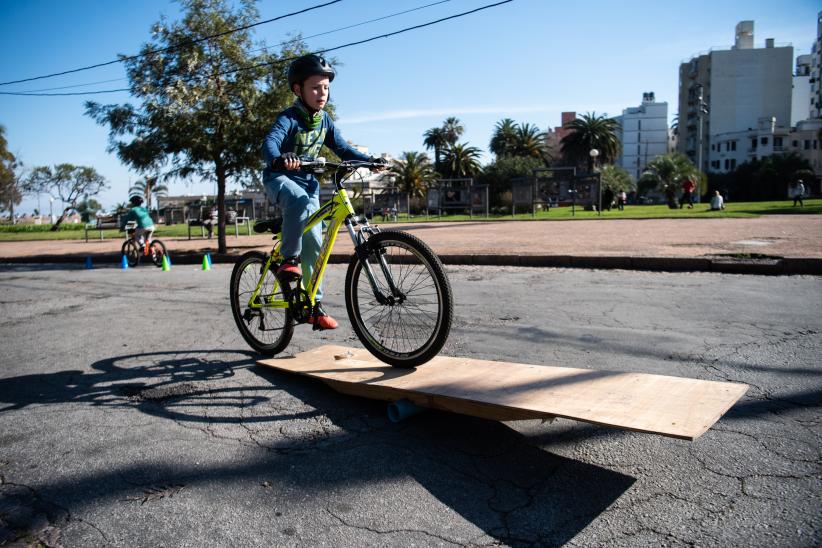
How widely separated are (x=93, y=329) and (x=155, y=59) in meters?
11.2

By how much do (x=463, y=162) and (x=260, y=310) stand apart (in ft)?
273

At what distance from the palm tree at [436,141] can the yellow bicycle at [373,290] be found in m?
87.7

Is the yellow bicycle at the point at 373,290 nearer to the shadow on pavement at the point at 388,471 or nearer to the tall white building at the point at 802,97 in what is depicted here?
the shadow on pavement at the point at 388,471

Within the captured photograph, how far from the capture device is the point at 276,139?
4.02 m

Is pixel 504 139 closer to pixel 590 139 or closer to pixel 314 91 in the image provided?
pixel 590 139

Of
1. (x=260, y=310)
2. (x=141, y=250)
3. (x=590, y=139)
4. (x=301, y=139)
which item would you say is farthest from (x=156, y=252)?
(x=590, y=139)

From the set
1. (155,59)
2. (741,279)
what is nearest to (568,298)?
(741,279)

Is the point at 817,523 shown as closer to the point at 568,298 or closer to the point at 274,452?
the point at 274,452

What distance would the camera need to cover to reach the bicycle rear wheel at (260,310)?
443cm

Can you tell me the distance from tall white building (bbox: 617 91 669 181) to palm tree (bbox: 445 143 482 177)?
7284 cm

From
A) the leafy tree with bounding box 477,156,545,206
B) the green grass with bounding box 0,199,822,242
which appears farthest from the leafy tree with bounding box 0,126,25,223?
the leafy tree with bounding box 477,156,545,206

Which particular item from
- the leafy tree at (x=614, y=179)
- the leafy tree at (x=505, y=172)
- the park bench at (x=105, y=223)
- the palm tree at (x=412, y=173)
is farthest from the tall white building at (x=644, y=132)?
the park bench at (x=105, y=223)

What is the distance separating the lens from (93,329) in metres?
5.96

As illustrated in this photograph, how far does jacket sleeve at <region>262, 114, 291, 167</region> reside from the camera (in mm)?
3863
